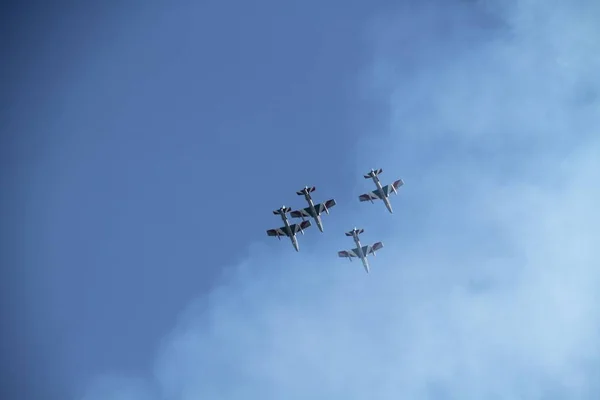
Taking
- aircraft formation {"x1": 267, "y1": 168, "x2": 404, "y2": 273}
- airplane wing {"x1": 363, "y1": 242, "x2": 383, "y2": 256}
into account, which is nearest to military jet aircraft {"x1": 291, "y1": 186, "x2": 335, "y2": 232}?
aircraft formation {"x1": 267, "y1": 168, "x2": 404, "y2": 273}

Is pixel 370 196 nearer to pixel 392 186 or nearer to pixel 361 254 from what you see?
pixel 392 186

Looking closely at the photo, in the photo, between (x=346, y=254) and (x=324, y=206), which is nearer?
(x=324, y=206)

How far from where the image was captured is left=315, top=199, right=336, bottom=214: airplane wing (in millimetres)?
99500

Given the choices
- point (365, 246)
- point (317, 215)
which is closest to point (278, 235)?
point (317, 215)

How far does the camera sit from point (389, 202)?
102250 mm

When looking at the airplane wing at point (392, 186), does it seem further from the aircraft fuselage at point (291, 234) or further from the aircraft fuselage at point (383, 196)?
the aircraft fuselage at point (291, 234)

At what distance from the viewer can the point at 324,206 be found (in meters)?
99.8

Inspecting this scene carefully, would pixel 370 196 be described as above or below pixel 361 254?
above

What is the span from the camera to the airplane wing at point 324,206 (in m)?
99.5

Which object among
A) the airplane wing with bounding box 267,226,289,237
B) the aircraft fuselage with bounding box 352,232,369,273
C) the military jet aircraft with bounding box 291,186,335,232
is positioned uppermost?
the military jet aircraft with bounding box 291,186,335,232

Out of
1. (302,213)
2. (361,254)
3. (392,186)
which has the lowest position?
(361,254)

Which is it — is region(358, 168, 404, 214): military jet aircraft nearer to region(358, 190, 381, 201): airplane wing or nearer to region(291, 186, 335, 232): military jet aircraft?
region(358, 190, 381, 201): airplane wing

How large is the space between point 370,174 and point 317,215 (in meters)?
14.8

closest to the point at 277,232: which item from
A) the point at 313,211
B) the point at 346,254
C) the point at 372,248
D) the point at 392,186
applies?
the point at 313,211
